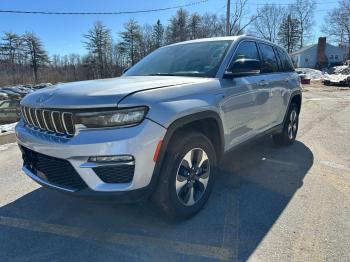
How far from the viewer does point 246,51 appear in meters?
4.32

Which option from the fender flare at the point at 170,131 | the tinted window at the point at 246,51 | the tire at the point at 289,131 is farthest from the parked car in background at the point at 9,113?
the fender flare at the point at 170,131

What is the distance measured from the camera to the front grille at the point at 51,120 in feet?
8.88

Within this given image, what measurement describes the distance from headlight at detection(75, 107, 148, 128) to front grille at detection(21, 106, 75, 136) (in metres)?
0.16

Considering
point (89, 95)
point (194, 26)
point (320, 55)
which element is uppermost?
point (194, 26)

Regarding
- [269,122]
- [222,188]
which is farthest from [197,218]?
[269,122]

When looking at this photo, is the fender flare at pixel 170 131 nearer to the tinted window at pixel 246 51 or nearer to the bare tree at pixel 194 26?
the tinted window at pixel 246 51

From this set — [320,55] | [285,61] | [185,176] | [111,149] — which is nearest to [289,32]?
[320,55]

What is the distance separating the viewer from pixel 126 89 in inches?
110

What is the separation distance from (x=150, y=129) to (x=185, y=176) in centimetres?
79

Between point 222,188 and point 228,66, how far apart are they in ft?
4.98

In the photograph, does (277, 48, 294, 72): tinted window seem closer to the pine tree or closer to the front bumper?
the front bumper

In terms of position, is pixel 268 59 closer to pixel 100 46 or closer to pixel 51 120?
pixel 51 120

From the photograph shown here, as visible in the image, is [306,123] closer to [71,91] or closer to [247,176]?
[247,176]

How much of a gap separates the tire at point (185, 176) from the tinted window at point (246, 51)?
126 centimetres
